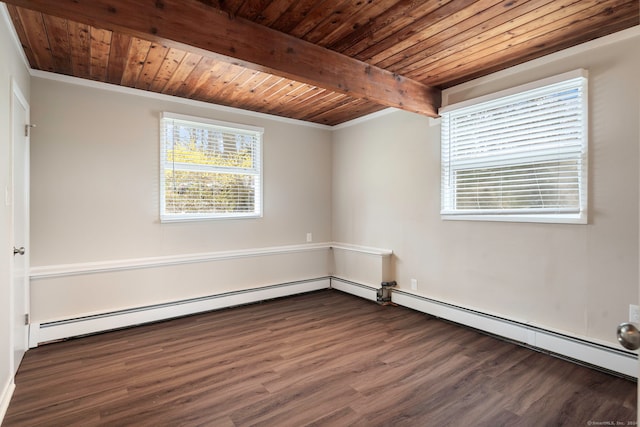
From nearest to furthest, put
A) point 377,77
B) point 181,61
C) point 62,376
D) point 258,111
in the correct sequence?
point 62,376
point 181,61
point 377,77
point 258,111

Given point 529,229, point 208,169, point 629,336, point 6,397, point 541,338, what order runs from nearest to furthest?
point 629,336, point 6,397, point 541,338, point 529,229, point 208,169

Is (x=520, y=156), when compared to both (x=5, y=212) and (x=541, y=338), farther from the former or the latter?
(x=5, y=212)

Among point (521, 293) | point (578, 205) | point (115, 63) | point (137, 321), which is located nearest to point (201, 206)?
point (137, 321)

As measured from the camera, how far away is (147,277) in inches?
141

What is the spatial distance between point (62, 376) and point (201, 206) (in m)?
2.04

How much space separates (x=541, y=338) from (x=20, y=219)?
426 cm

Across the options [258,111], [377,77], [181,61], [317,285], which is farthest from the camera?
[317,285]

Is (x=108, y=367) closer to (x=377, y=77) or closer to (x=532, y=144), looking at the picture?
(x=377, y=77)

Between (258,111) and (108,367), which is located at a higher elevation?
(258,111)

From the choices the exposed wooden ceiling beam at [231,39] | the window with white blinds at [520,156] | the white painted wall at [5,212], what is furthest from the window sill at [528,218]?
the white painted wall at [5,212]

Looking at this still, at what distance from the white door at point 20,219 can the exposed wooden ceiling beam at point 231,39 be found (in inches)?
39.6

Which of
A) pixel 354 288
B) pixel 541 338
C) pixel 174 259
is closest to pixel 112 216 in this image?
pixel 174 259

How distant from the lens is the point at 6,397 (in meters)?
2.08

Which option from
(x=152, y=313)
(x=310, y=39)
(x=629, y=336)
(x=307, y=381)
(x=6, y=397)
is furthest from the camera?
(x=152, y=313)
